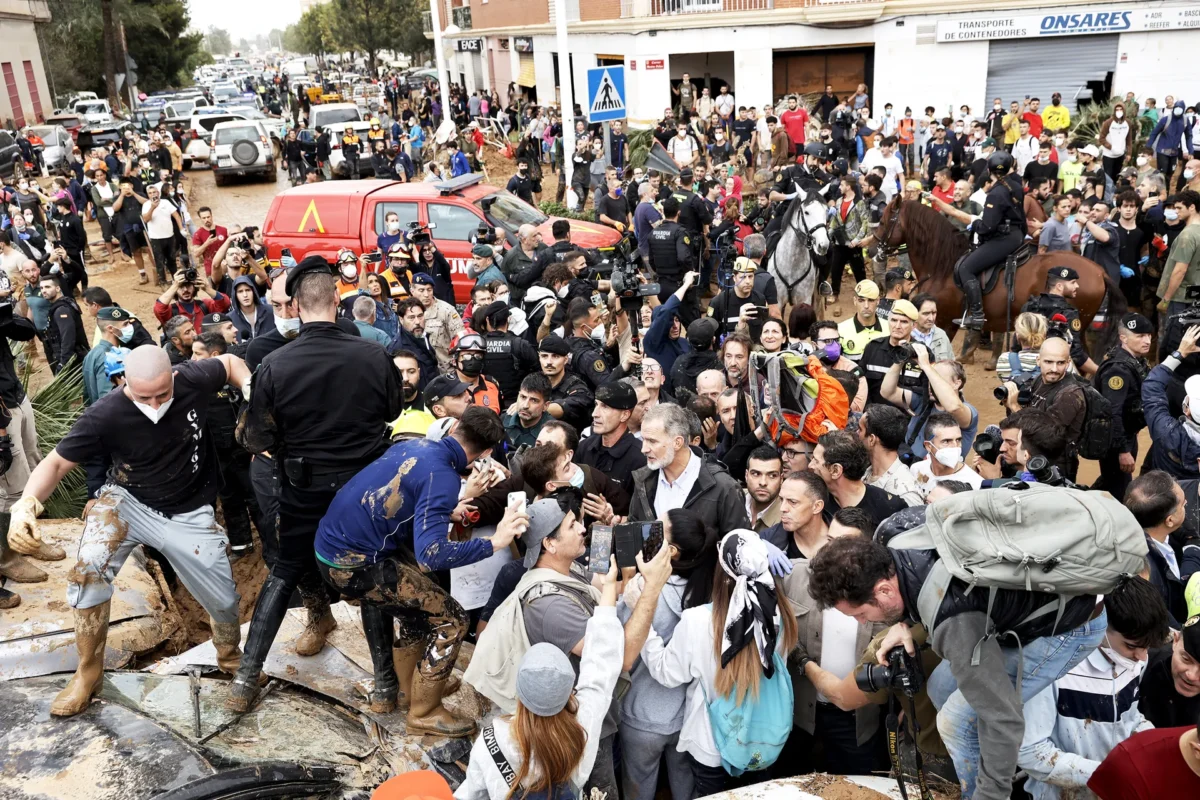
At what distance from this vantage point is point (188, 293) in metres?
8.86

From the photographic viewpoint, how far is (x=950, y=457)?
5203mm

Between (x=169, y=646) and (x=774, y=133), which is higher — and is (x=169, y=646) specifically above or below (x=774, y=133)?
below

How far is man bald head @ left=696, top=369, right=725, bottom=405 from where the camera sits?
6.45 m

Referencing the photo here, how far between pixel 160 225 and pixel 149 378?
1190cm

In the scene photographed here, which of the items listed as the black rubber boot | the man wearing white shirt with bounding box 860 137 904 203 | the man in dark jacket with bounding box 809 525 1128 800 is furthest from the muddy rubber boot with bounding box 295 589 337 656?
the man wearing white shirt with bounding box 860 137 904 203

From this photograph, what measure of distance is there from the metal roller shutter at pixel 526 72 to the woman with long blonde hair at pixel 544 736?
35289mm

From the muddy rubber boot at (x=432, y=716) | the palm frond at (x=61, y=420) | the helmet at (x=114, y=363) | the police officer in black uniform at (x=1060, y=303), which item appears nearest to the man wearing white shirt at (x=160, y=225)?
the palm frond at (x=61, y=420)

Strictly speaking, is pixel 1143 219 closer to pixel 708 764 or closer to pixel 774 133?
pixel 708 764

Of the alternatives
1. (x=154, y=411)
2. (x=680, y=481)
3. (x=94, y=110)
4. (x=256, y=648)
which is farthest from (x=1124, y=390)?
(x=94, y=110)

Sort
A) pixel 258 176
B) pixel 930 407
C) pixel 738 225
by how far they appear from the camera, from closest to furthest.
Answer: pixel 930 407 < pixel 738 225 < pixel 258 176

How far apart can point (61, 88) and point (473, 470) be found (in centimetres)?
5700

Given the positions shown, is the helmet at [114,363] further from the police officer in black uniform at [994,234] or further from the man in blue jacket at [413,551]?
the police officer in black uniform at [994,234]

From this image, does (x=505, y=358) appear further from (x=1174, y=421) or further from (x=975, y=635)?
(x=975, y=635)

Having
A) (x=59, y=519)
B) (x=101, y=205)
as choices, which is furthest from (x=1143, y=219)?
(x=101, y=205)
